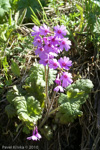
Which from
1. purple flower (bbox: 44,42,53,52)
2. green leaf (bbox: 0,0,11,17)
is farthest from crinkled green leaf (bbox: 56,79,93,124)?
green leaf (bbox: 0,0,11,17)

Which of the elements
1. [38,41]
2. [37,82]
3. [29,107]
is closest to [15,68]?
[37,82]

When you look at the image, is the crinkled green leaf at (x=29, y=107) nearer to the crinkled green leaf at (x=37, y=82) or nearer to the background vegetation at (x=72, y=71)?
the background vegetation at (x=72, y=71)

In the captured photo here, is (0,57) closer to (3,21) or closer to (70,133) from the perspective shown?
(3,21)

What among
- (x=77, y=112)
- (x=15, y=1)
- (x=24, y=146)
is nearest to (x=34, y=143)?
(x=24, y=146)

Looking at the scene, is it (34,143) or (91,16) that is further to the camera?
(91,16)

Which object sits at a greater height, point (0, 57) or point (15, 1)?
point (15, 1)

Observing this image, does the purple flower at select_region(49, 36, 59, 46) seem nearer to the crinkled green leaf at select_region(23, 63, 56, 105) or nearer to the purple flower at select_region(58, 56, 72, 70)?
the purple flower at select_region(58, 56, 72, 70)
